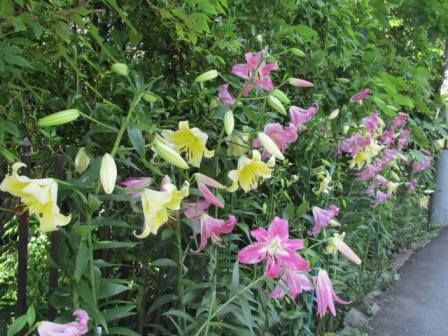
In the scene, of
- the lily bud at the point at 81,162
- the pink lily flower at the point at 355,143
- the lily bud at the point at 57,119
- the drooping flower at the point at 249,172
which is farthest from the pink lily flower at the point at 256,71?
the pink lily flower at the point at 355,143

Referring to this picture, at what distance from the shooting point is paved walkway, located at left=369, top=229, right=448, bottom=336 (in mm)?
3836

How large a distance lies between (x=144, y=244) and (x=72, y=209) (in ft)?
1.45

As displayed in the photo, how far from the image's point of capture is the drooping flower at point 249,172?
1.81m

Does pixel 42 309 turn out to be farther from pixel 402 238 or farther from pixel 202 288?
pixel 402 238

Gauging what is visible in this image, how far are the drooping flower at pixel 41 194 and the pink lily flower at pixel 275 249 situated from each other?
0.62 meters

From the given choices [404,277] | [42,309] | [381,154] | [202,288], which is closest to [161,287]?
[202,288]

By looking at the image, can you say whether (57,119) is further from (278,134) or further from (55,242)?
(278,134)

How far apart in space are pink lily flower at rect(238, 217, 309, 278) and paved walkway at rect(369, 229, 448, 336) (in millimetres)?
2271

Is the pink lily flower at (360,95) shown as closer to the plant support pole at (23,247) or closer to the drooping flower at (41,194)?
the plant support pole at (23,247)

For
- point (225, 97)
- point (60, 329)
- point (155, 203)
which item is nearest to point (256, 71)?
point (225, 97)

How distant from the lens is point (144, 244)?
206cm

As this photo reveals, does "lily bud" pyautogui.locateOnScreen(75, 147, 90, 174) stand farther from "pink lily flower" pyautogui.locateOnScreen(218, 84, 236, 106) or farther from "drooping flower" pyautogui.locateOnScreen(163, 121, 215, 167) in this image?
"pink lily flower" pyautogui.locateOnScreen(218, 84, 236, 106)

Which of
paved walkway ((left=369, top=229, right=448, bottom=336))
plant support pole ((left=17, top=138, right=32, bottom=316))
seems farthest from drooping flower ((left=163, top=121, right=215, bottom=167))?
paved walkway ((left=369, top=229, right=448, bottom=336))

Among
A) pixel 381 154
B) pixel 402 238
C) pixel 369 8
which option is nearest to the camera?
pixel 369 8
